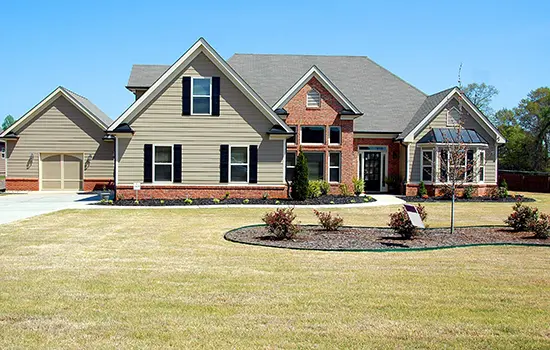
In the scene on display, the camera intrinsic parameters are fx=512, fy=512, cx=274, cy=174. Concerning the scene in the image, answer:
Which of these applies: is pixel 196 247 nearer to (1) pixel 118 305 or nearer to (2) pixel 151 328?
(1) pixel 118 305

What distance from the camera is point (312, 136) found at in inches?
1061

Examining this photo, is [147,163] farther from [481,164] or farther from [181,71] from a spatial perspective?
[481,164]

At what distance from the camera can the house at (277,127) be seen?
22891mm

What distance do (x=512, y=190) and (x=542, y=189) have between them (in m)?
2.20

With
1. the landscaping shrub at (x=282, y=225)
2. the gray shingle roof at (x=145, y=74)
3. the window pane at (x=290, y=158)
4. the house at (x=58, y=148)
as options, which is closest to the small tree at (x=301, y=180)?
the window pane at (x=290, y=158)

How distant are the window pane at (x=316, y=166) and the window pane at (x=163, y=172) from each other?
25.2 ft

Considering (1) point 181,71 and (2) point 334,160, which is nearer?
(1) point 181,71

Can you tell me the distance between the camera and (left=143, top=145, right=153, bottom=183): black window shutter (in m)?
22.9

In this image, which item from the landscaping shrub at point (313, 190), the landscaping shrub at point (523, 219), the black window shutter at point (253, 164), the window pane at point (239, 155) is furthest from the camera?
the landscaping shrub at point (313, 190)

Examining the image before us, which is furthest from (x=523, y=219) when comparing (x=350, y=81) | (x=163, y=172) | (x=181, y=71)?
(x=350, y=81)

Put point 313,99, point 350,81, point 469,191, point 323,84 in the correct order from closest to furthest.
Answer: point 323,84 < point 469,191 < point 313,99 < point 350,81

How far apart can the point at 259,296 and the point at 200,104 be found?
17.3 m

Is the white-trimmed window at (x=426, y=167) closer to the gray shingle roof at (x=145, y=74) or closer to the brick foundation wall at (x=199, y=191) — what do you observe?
the brick foundation wall at (x=199, y=191)

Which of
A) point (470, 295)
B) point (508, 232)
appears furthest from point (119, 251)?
point (508, 232)
